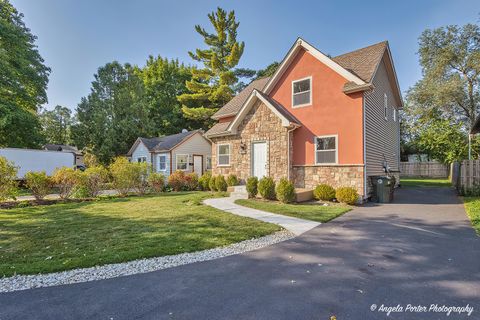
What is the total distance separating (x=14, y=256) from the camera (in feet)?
14.9

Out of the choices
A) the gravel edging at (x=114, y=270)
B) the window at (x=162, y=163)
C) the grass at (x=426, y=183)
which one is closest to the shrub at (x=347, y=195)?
the gravel edging at (x=114, y=270)

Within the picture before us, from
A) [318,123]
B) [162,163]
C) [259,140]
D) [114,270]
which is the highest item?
[318,123]

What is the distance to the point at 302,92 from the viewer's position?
42.9 ft

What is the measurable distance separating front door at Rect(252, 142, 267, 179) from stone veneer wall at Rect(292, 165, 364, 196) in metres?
1.66

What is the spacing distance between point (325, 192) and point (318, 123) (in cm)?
348

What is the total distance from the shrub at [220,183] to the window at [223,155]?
103 cm

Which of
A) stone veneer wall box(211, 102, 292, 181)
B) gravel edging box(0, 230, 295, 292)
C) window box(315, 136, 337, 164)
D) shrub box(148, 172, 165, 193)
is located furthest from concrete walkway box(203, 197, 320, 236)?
shrub box(148, 172, 165, 193)

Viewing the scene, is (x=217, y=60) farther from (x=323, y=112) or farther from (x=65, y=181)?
(x=65, y=181)

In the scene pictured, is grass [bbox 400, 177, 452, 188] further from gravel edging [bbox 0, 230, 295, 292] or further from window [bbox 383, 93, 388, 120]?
gravel edging [bbox 0, 230, 295, 292]

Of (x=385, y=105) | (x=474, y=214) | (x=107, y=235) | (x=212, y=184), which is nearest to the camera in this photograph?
(x=107, y=235)

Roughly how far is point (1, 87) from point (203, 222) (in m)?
21.9

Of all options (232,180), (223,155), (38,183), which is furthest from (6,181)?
(223,155)

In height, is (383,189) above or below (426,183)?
above

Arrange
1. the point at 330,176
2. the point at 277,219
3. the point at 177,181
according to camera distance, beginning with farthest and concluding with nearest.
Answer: the point at 177,181, the point at 330,176, the point at 277,219
